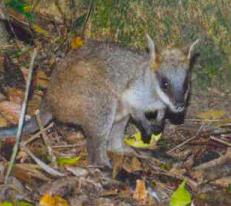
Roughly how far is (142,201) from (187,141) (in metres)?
1.30

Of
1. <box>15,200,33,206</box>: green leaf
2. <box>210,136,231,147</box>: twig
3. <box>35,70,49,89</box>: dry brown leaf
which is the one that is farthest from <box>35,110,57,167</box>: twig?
<box>210,136,231,147</box>: twig

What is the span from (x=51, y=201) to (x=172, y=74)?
210 cm

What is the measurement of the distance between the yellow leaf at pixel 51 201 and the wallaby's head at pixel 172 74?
1.73 meters

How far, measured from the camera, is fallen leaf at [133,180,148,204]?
8062 mm

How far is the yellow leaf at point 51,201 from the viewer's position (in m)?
7.54

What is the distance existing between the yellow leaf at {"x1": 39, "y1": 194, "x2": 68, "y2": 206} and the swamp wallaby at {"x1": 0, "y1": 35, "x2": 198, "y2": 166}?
0.90m

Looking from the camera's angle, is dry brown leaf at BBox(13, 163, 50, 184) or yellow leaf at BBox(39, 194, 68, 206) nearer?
yellow leaf at BBox(39, 194, 68, 206)

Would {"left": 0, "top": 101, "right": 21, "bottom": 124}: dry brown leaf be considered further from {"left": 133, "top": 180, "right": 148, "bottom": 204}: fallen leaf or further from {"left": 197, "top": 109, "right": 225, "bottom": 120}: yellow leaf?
{"left": 197, "top": 109, "right": 225, "bottom": 120}: yellow leaf

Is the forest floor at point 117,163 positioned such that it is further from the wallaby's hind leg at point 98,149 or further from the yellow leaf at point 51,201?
the wallaby's hind leg at point 98,149

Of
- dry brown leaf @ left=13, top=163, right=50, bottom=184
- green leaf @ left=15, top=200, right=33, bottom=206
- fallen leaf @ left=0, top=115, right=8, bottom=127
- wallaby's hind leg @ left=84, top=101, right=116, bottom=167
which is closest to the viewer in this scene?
green leaf @ left=15, top=200, right=33, bottom=206

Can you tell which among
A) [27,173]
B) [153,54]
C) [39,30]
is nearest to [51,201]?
[27,173]

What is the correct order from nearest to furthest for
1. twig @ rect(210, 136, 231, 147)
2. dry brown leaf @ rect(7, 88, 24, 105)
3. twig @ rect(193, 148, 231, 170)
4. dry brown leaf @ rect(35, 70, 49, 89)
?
twig @ rect(193, 148, 231, 170)
twig @ rect(210, 136, 231, 147)
dry brown leaf @ rect(7, 88, 24, 105)
dry brown leaf @ rect(35, 70, 49, 89)

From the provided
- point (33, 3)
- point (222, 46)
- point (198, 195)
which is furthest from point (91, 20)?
point (198, 195)

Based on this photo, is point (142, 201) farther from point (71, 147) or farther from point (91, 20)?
point (91, 20)
